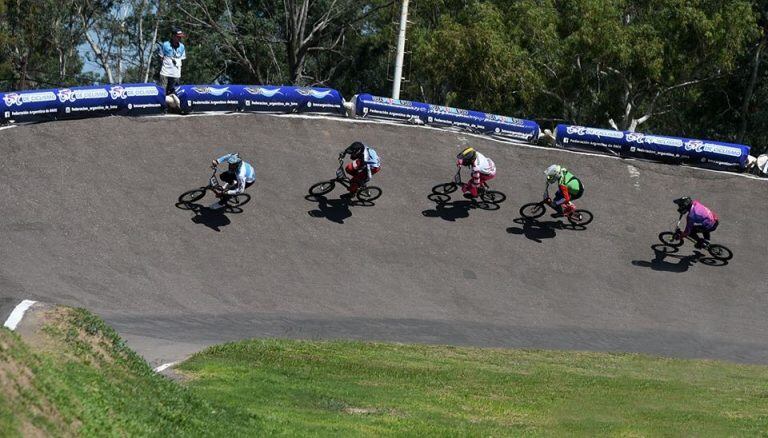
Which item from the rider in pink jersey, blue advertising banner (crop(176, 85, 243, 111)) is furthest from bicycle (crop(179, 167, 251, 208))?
the rider in pink jersey

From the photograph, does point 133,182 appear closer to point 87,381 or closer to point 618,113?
point 87,381

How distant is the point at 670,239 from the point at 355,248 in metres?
9.97

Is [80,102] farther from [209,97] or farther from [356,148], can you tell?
[356,148]

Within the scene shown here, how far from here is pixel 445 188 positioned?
34875 mm

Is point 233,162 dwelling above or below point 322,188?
above

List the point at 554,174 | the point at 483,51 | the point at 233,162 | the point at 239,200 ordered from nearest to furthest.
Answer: the point at 233,162 → the point at 239,200 → the point at 554,174 → the point at 483,51

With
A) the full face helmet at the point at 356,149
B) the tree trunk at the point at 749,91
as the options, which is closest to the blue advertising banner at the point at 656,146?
the full face helmet at the point at 356,149

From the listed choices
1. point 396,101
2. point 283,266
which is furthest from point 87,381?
point 396,101

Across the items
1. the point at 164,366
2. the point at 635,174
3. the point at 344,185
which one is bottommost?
the point at 164,366

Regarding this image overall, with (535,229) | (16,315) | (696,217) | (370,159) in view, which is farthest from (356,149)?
(16,315)

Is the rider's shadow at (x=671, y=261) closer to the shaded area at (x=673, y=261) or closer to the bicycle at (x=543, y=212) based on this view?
the shaded area at (x=673, y=261)

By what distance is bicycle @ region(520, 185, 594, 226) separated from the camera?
3403cm

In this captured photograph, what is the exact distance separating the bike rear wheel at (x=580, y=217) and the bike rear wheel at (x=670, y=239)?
2.25 m

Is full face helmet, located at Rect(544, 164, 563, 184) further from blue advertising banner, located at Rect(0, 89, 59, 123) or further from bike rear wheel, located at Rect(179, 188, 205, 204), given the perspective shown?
blue advertising banner, located at Rect(0, 89, 59, 123)
